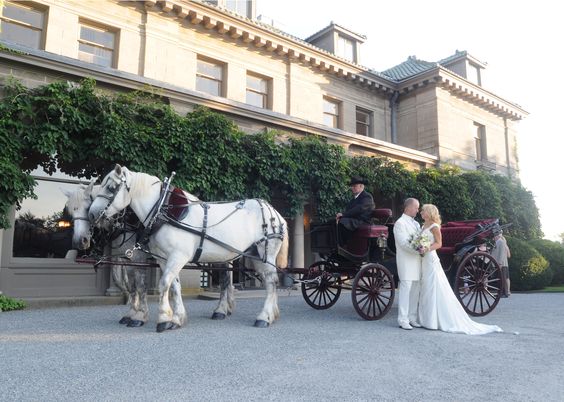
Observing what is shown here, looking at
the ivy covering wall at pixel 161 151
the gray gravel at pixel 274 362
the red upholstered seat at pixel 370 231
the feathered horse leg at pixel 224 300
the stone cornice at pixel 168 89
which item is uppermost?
the stone cornice at pixel 168 89

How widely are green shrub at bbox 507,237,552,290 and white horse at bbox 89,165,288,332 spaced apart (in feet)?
34.9

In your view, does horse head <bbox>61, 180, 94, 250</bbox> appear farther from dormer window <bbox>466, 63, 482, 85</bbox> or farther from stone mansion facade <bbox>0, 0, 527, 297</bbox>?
dormer window <bbox>466, 63, 482, 85</bbox>

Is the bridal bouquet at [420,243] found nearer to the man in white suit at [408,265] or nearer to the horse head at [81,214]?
the man in white suit at [408,265]

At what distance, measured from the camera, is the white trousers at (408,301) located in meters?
6.05

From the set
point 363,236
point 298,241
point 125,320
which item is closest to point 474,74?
point 298,241

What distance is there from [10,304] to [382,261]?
6.73 metres

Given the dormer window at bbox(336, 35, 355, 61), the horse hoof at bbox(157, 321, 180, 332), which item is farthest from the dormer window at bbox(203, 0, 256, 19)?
the horse hoof at bbox(157, 321, 180, 332)

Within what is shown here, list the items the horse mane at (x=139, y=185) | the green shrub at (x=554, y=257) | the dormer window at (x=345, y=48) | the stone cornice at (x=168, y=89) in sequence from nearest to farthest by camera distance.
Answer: the horse mane at (x=139, y=185), the stone cornice at (x=168, y=89), the green shrub at (x=554, y=257), the dormer window at (x=345, y=48)

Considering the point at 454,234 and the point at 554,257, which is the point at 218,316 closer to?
the point at 454,234

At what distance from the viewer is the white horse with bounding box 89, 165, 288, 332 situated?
5.34 m

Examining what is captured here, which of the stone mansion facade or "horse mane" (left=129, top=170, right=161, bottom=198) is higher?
the stone mansion facade

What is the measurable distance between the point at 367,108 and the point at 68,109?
13.8 m

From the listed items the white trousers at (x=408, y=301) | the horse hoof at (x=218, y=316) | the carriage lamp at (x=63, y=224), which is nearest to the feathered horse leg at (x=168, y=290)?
the horse hoof at (x=218, y=316)

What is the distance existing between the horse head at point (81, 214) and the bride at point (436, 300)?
15.1ft
